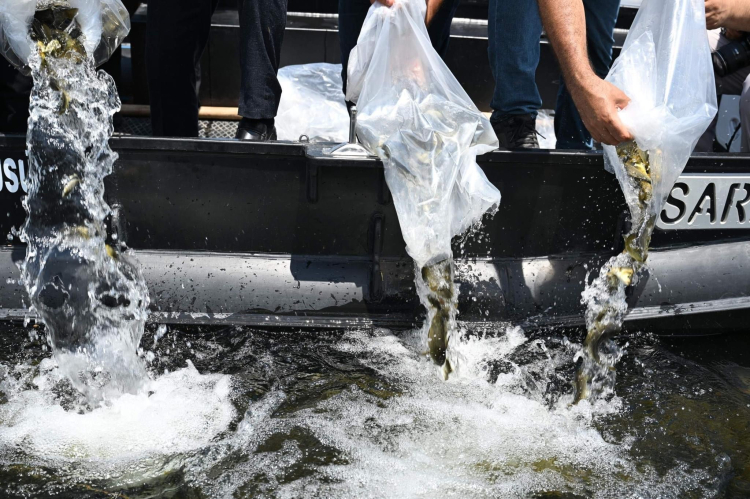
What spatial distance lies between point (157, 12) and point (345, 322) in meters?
1.21

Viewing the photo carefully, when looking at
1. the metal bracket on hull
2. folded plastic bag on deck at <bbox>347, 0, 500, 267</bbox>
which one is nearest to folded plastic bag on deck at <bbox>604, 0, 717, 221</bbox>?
folded plastic bag on deck at <bbox>347, 0, 500, 267</bbox>

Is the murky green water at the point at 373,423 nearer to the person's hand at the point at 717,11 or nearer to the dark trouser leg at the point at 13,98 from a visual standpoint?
the dark trouser leg at the point at 13,98

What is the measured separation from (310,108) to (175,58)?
707 millimetres

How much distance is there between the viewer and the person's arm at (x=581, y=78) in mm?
2105

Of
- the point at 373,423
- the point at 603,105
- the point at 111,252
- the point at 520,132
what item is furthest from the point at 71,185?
the point at 603,105

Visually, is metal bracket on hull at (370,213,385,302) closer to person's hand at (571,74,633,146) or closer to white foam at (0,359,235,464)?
white foam at (0,359,235,464)

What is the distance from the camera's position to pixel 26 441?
1.89 m

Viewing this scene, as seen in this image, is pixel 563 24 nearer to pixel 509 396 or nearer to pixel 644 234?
pixel 644 234

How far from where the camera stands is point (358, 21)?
2680 millimetres

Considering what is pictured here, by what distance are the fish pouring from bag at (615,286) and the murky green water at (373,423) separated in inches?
2.3

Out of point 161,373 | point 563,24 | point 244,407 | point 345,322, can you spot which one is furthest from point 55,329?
point 563,24

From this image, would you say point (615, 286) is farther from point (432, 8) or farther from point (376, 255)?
point (432, 8)

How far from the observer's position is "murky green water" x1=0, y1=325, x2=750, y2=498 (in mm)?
1799

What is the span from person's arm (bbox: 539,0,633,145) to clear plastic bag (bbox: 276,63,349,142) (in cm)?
111
